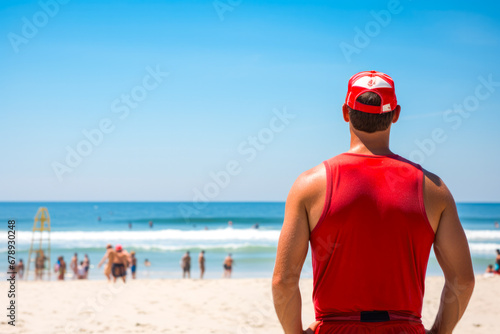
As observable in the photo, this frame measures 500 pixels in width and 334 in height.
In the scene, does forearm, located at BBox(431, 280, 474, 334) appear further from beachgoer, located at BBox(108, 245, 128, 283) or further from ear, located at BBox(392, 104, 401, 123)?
beachgoer, located at BBox(108, 245, 128, 283)

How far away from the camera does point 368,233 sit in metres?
1.46

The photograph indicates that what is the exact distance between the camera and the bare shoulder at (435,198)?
150 centimetres

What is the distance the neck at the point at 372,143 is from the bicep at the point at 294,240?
26 cm

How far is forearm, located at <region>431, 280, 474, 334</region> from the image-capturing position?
160cm

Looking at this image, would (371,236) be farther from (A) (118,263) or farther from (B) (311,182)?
(A) (118,263)

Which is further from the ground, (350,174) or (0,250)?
(350,174)

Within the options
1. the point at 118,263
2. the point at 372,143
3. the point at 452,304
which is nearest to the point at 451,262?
the point at 452,304

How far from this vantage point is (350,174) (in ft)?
4.90

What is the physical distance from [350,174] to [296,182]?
0.18 m

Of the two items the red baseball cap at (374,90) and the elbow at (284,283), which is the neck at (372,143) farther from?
the elbow at (284,283)

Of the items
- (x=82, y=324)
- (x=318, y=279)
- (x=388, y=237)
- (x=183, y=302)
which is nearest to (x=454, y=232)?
(x=388, y=237)

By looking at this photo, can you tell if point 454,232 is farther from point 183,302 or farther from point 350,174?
point 183,302

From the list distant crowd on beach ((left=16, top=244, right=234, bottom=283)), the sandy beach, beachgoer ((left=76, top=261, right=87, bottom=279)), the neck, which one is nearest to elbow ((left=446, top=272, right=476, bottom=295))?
the neck

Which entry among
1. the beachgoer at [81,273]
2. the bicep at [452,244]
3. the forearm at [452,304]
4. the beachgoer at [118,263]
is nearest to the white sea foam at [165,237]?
the beachgoer at [81,273]
